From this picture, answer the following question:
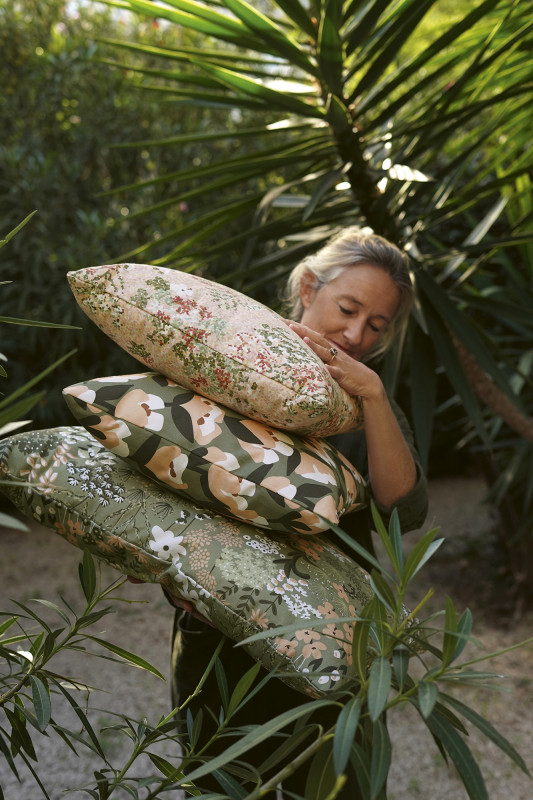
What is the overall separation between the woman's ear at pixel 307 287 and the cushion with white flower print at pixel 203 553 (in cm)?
49

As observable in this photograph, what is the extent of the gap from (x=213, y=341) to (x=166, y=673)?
2160 mm

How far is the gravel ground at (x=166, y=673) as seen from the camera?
202 centimetres

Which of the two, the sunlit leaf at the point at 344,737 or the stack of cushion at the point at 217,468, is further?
the stack of cushion at the point at 217,468

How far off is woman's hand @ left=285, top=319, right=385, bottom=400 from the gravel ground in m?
0.47

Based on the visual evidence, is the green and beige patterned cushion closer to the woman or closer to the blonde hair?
the woman

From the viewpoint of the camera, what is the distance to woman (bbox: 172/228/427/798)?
103 centimetres

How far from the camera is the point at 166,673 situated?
2.68 meters

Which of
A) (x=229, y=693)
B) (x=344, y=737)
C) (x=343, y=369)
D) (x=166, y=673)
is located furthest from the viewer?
(x=166, y=673)

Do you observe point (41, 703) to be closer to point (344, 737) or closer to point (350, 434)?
point (344, 737)

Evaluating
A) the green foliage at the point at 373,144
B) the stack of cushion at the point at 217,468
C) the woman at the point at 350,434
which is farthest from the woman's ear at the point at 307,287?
the stack of cushion at the point at 217,468

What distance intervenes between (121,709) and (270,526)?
74.1 inches

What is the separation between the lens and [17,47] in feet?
12.7

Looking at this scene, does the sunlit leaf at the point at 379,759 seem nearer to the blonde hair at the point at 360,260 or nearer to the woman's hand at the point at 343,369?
the woman's hand at the point at 343,369

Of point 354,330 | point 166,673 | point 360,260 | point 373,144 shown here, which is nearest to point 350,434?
point 354,330
